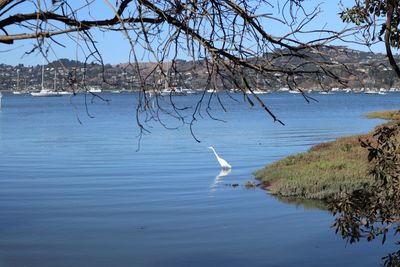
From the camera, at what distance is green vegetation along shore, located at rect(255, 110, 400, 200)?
1883 cm

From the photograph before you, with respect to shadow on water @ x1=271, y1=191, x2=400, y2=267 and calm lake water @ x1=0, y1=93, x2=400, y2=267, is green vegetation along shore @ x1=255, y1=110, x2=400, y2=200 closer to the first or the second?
calm lake water @ x1=0, y1=93, x2=400, y2=267

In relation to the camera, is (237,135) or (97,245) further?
(237,135)

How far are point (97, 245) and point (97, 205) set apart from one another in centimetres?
517

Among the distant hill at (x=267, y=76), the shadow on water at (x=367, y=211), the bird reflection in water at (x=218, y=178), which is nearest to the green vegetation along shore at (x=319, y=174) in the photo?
the bird reflection in water at (x=218, y=178)

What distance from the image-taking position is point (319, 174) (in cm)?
2053

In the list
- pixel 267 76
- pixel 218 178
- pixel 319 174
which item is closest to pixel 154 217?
pixel 319 174

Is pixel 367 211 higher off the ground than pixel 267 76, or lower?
lower

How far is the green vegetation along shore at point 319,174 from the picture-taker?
18828 mm

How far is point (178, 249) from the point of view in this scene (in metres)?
14.1

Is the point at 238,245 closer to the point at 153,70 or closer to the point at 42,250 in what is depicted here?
the point at 42,250

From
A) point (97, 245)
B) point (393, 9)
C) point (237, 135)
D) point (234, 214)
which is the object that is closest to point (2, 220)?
point (97, 245)

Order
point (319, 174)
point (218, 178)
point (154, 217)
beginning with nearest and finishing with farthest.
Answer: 1. point (154, 217)
2. point (319, 174)
3. point (218, 178)

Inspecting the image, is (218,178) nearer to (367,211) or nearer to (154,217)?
(154,217)

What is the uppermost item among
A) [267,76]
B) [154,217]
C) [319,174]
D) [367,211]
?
[267,76]
